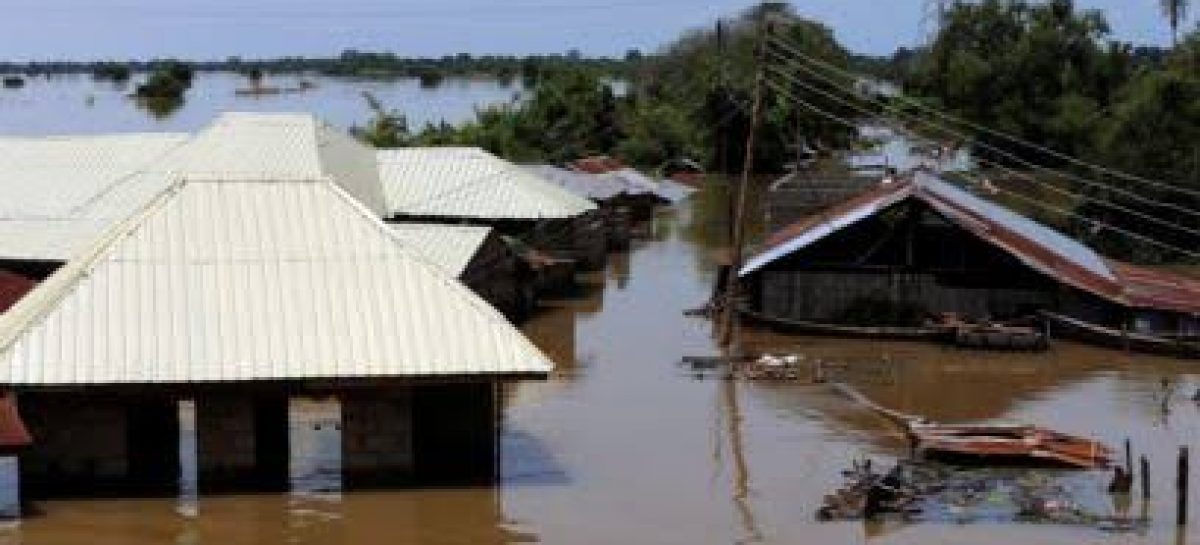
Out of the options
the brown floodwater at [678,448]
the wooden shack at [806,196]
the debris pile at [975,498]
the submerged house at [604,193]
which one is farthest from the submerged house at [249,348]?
the submerged house at [604,193]

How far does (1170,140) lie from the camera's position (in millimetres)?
41594

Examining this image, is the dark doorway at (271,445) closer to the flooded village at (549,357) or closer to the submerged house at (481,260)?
the flooded village at (549,357)

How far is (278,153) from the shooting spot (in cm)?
2942

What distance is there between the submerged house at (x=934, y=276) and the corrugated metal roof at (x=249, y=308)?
42.6 ft

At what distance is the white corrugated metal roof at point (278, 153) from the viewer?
94.2 ft

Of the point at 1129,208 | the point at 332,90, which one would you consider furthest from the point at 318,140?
the point at 332,90

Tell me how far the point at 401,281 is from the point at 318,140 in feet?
46.3

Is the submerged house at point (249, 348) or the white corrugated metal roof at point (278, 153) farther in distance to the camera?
the white corrugated metal roof at point (278, 153)

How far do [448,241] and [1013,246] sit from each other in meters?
9.96

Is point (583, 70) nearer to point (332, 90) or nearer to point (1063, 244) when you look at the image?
point (1063, 244)

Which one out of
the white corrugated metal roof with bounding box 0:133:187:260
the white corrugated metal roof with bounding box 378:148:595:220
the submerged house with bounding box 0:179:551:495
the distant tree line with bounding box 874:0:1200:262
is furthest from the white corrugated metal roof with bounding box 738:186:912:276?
the distant tree line with bounding box 874:0:1200:262

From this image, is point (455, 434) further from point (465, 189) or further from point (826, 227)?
point (465, 189)

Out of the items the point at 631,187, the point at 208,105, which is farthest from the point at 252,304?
the point at 208,105

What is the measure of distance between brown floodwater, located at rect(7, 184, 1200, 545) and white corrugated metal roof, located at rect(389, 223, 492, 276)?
2294mm
